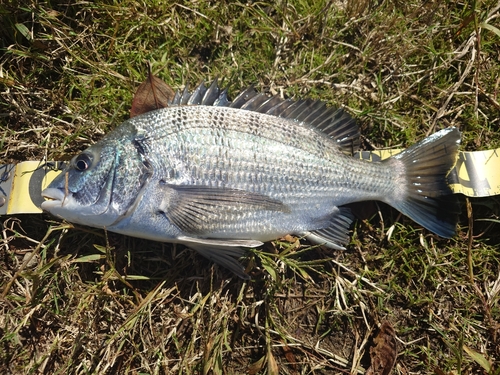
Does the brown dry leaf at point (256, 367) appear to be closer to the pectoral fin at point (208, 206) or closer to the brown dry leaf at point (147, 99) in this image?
the pectoral fin at point (208, 206)

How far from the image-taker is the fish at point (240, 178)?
2539 mm

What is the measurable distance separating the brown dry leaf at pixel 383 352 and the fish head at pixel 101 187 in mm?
2217

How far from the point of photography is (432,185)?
2.95 metres

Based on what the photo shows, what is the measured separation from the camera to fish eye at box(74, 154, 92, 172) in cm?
255

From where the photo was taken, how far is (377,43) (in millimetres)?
3338

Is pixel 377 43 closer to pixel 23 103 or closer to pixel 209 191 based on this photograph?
pixel 209 191

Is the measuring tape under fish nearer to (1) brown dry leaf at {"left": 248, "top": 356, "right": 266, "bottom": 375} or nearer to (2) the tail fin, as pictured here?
(2) the tail fin

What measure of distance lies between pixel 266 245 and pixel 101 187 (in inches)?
53.4

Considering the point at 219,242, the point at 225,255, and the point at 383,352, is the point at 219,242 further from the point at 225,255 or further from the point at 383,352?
the point at 383,352

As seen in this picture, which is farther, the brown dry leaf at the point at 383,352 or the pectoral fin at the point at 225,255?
the brown dry leaf at the point at 383,352

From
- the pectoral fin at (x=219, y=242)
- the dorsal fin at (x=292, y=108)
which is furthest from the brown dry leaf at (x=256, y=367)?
the dorsal fin at (x=292, y=108)

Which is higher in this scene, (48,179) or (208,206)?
(208,206)

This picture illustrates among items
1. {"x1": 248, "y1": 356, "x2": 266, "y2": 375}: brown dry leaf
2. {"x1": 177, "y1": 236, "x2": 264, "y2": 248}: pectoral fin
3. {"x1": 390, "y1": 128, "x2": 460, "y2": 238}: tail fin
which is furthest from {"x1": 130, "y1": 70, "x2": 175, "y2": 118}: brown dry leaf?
{"x1": 248, "y1": 356, "x2": 266, "y2": 375}: brown dry leaf

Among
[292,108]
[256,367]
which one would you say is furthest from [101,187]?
[256,367]
